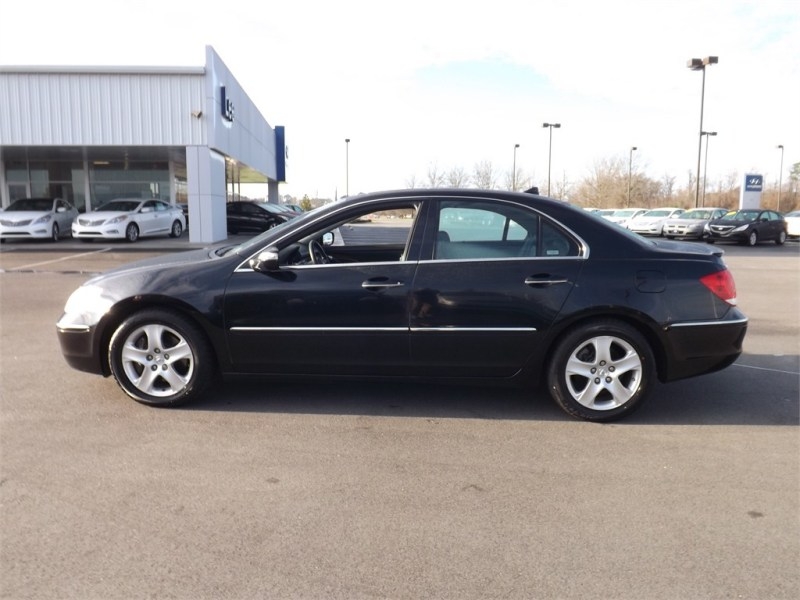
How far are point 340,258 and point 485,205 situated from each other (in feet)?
5.42

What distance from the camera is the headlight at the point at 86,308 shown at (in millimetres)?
4691

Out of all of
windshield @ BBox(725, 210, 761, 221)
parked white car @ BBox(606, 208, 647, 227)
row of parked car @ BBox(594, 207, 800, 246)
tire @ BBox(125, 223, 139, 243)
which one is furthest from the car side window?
parked white car @ BBox(606, 208, 647, 227)

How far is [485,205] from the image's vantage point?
4.70 metres

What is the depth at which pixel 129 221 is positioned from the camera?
2167cm

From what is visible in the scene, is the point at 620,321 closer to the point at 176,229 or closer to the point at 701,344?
the point at 701,344

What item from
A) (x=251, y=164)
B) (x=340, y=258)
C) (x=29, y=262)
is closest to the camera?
(x=340, y=258)

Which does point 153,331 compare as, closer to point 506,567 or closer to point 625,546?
point 506,567

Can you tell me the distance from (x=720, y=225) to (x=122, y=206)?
22.9 m

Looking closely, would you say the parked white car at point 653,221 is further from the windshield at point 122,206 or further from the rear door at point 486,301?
the rear door at point 486,301

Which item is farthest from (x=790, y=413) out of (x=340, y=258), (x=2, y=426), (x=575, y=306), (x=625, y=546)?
(x=2, y=426)

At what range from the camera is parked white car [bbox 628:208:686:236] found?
102ft

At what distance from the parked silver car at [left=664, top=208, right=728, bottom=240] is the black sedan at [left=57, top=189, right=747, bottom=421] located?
1020 inches

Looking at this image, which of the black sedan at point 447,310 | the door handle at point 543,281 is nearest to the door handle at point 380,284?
the black sedan at point 447,310

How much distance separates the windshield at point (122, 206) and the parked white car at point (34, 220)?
137 centimetres
